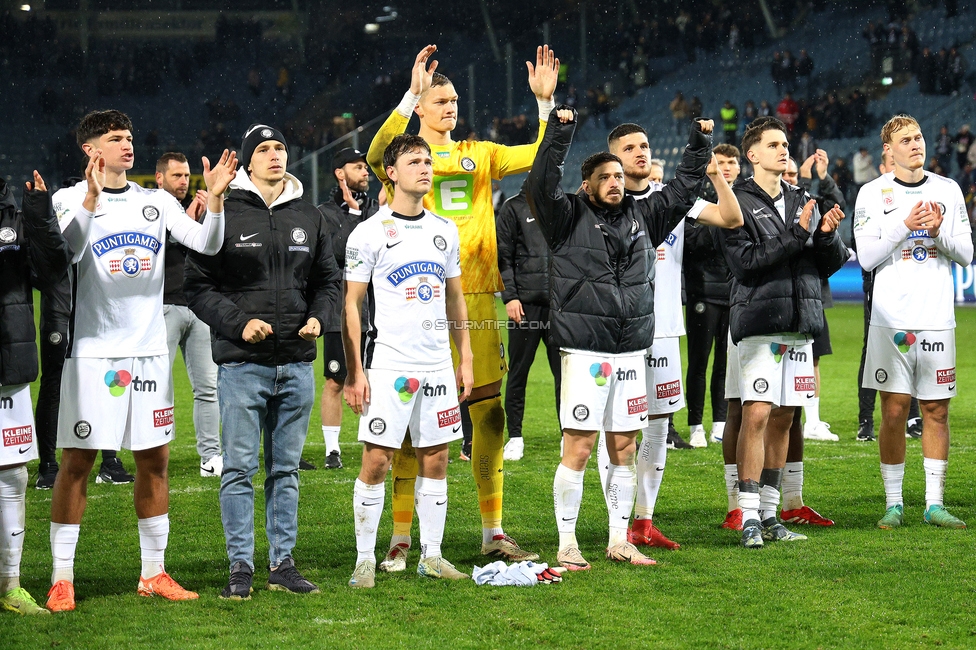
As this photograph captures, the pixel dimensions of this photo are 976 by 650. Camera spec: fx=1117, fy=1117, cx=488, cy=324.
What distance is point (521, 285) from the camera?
8.62 metres

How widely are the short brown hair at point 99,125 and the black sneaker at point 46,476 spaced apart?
346cm

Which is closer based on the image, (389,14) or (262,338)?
(262,338)

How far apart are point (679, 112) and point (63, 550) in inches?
1082

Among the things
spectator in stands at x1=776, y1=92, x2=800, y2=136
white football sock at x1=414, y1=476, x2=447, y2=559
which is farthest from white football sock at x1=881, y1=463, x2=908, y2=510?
spectator in stands at x1=776, y1=92, x2=800, y2=136

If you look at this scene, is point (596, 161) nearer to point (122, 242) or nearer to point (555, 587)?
point (555, 587)

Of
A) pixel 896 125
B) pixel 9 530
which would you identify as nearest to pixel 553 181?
pixel 896 125

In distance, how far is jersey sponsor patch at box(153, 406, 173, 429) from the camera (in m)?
4.98

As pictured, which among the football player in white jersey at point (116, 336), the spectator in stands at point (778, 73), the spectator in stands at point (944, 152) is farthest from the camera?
the spectator in stands at point (778, 73)

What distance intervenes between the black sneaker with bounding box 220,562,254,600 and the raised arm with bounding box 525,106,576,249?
2.13 m

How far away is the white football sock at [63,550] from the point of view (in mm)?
4883

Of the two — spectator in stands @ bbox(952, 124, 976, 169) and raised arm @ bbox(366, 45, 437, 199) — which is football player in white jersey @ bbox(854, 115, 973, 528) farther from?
spectator in stands @ bbox(952, 124, 976, 169)

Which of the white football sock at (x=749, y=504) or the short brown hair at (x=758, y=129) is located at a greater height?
the short brown hair at (x=758, y=129)

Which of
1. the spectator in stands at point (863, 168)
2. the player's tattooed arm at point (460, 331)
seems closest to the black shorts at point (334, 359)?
the player's tattooed arm at point (460, 331)

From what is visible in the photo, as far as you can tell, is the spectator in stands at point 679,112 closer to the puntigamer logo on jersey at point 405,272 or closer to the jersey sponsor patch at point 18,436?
the puntigamer logo on jersey at point 405,272
